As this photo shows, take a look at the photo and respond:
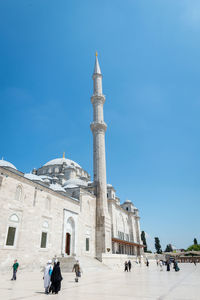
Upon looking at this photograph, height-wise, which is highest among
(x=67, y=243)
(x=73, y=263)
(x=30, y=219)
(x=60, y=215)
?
(x=60, y=215)

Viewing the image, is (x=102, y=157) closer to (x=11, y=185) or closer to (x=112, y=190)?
(x=112, y=190)

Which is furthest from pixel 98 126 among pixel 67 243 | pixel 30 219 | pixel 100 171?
pixel 30 219

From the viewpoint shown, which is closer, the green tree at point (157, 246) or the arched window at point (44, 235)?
the arched window at point (44, 235)

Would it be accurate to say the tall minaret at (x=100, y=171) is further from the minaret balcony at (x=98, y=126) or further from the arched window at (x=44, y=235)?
the arched window at (x=44, y=235)

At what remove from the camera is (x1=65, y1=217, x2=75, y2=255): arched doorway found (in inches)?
774

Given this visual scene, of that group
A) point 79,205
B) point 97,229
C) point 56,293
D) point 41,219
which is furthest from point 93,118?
point 56,293

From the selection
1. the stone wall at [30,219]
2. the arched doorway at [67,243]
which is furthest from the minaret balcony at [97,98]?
the arched doorway at [67,243]

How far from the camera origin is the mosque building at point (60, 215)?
14356 mm

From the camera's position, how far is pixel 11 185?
14727 mm

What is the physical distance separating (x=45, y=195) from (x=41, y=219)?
187cm

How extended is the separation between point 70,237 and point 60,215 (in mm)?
2749

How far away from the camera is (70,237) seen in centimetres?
2009

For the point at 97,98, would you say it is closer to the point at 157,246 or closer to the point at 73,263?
the point at 73,263

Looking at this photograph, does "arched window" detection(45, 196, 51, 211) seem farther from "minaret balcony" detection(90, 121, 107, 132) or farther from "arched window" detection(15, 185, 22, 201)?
"minaret balcony" detection(90, 121, 107, 132)
